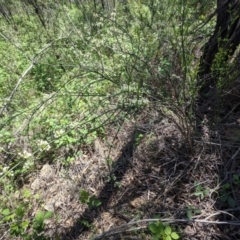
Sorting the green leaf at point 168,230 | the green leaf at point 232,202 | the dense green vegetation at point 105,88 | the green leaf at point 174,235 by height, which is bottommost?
the green leaf at point 232,202

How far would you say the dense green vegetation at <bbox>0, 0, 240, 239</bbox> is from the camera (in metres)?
1.55

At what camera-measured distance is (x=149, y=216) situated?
156 cm

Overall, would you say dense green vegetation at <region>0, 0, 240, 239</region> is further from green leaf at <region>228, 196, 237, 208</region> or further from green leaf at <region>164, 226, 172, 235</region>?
green leaf at <region>228, 196, 237, 208</region>

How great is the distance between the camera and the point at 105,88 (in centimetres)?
293

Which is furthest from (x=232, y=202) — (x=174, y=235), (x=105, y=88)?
(x=105, y=88)

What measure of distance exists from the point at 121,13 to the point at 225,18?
1.11m

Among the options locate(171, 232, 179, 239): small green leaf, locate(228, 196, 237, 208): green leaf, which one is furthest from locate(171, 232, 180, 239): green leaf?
locate(228, 196, 237, 208): green leaf

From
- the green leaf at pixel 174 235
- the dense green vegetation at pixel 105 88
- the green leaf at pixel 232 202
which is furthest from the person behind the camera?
the dense green vegetation at pixel 105 88

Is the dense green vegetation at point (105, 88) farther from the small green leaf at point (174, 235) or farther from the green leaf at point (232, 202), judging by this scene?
the green leaf at point (232, 202)

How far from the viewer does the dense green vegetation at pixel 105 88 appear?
1550 millimetres

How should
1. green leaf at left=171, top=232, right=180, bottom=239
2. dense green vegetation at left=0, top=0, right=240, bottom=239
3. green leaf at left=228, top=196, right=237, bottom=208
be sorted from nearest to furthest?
green leaf at left=171, top=232, right=180, bottom=239
green leaf at left=228, top=196, right=237, bottom=208
dense green vegetation at left=0, top=0, right=240, bottom=239

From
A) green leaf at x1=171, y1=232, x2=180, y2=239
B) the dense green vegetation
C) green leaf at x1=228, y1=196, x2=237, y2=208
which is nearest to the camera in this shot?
green leaf at x1=171, y1=232, x2=180, y2=239

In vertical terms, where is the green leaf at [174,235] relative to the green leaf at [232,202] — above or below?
above

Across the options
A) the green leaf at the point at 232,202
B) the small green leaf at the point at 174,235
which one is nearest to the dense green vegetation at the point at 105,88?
the small green leaf at the point at 174,235
